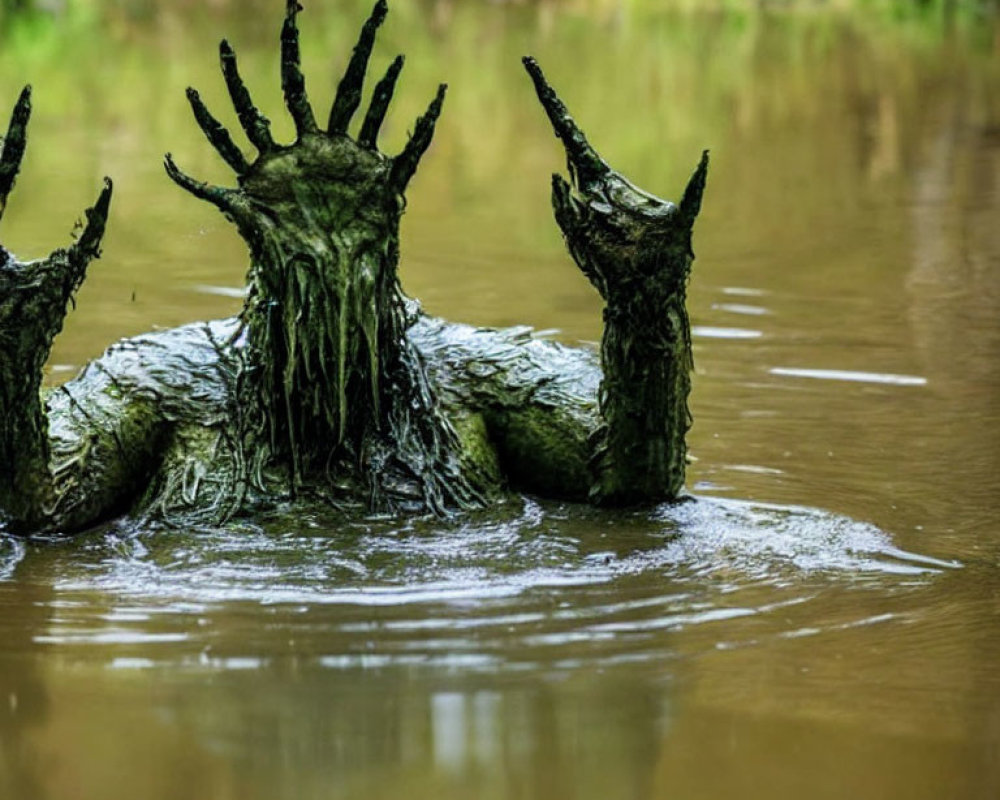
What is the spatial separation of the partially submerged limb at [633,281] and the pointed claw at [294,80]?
0.64m

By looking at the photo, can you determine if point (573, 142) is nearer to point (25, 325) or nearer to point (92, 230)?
point (92, 230)

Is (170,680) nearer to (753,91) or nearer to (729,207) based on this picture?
(729,207)

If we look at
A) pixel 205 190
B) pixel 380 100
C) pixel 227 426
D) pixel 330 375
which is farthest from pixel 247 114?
pixel 227 426

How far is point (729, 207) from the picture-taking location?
38.2 feet

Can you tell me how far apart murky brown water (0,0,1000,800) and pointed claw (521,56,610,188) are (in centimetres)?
102

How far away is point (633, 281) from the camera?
16.9 ft

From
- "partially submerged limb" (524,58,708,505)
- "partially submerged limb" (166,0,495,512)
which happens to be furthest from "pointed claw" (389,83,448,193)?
"partially submerged limb" (524,58,708,505)

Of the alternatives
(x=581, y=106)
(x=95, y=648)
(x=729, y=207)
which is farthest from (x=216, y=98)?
(x=95, y=648)

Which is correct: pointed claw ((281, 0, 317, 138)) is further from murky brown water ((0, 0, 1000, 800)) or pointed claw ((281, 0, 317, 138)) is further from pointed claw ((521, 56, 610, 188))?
murky brown water ((0, 0, 1000, 800))

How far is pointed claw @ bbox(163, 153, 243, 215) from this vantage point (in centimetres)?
492

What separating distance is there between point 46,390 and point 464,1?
959 inches

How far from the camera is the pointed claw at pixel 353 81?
5102 mm

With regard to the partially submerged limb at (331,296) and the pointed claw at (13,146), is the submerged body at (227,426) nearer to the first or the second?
the partially submerged limb at (331,296)

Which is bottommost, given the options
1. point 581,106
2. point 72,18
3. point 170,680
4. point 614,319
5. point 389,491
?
point 170,680
